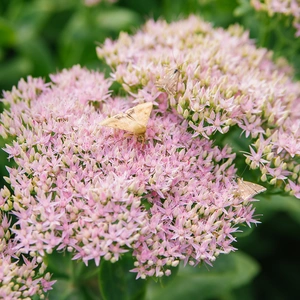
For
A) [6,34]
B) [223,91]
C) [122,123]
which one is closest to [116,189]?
[122,123]

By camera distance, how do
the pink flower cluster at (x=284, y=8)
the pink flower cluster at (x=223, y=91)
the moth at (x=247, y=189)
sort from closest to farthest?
the moth at (x=247, y=189) < the pink flower cluster at (x=223, y=91) < the pink flower cluster at (x=284, y=8)

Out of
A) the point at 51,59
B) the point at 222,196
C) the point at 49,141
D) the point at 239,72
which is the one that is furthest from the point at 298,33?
the point at 51,59

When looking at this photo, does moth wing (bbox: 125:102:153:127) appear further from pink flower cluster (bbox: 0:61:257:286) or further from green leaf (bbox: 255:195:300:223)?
green leaf (bbox: 255:195:300:223)

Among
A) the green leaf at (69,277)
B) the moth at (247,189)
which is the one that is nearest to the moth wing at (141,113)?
the moth at (247,189)

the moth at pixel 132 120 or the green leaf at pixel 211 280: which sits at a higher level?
the moth at pixel 132 120

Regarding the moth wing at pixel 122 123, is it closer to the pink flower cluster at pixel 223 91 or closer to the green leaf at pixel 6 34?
the pink flower cluster at pixel 223 91

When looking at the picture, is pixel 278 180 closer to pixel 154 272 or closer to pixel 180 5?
pixel 154 272
